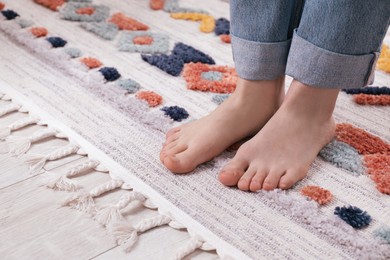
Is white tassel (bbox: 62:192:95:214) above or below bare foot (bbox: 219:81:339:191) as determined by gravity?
below

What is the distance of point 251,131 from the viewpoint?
0.89 meters

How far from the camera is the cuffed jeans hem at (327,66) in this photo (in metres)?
0.75

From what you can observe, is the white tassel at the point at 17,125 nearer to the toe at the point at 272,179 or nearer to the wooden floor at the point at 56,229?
the wooden floor at the point at 56,229

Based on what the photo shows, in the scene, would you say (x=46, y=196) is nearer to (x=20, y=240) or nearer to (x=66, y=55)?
(x=20, y=240)

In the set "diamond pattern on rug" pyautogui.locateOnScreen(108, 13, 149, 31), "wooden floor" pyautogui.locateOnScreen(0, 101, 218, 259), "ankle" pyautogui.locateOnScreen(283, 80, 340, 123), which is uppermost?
"ankle" pyautogui.locateOnScreen(283, 80, 340, 123)

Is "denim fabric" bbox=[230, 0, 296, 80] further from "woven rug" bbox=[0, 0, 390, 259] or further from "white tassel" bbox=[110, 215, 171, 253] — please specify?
"white tassel" bbox=[110, 215, 171, 253]

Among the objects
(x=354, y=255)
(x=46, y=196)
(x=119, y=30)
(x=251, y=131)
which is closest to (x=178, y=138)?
(x=251, y=131)

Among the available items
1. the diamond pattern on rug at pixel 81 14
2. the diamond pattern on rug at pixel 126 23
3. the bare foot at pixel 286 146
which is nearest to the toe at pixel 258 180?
the bare foot at pixel 286 146

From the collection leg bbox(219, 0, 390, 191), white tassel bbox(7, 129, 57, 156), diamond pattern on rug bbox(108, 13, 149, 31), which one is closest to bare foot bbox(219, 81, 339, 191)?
leg bbox(219, 0, 390, 191)

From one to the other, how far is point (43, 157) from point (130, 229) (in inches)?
8.9

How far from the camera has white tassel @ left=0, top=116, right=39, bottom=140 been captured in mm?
888

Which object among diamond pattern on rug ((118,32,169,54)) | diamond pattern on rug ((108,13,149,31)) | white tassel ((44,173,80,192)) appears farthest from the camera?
diamond pattern on rug ((108,13,149,31))

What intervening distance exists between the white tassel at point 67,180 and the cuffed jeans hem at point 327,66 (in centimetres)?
36

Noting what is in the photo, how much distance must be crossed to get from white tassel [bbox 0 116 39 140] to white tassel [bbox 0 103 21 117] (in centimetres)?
4
